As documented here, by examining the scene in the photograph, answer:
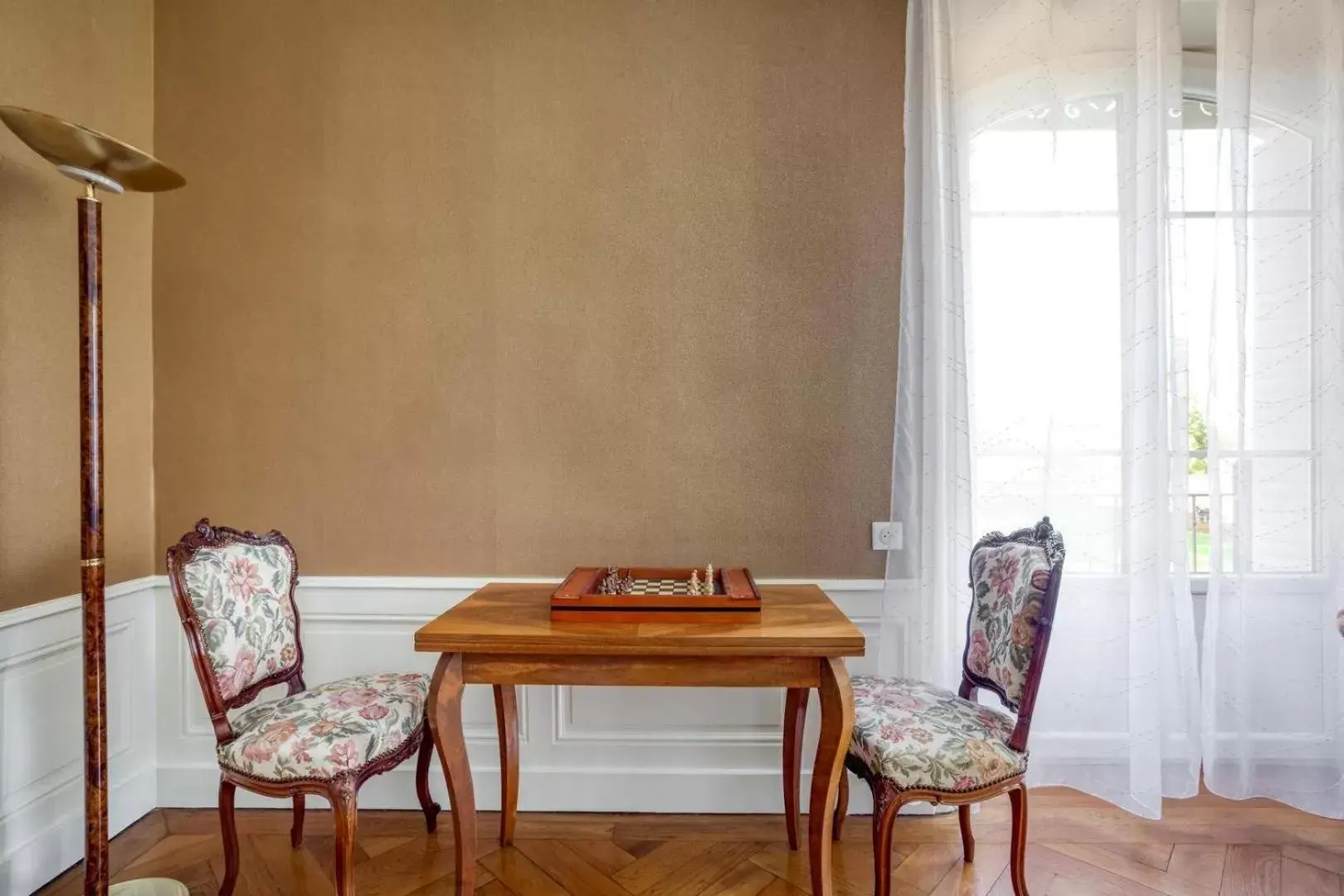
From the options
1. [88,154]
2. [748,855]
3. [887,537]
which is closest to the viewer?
[88,154]

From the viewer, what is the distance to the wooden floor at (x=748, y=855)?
2.09m

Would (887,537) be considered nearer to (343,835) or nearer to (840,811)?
(840,811)

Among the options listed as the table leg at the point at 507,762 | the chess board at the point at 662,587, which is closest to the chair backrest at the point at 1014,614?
the chess board at the point at 662,587

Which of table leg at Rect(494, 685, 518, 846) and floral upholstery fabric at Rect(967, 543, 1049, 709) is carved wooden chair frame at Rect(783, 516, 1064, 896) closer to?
floral upholstery fabric at Rect(967, 543, 1049, 709)

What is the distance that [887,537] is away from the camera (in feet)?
8.23

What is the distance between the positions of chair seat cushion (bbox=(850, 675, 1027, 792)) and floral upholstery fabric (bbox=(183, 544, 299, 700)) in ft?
5.52

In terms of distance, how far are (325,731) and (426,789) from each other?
58cm

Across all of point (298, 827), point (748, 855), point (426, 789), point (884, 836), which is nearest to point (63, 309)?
point (298, 827)

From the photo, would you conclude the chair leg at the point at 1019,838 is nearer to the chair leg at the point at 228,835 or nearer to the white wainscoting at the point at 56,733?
the chair leg at the point at 228,835

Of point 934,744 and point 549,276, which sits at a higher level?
point 549,276

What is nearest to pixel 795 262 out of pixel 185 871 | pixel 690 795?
pixel 690 795

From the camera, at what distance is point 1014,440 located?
241 centimetres

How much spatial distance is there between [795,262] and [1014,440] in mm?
962

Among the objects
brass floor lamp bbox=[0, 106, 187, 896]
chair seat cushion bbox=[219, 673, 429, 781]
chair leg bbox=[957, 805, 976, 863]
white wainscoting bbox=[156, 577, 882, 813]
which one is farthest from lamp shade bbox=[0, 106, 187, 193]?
chair leg bbox=[957, 805, 976, 863]
